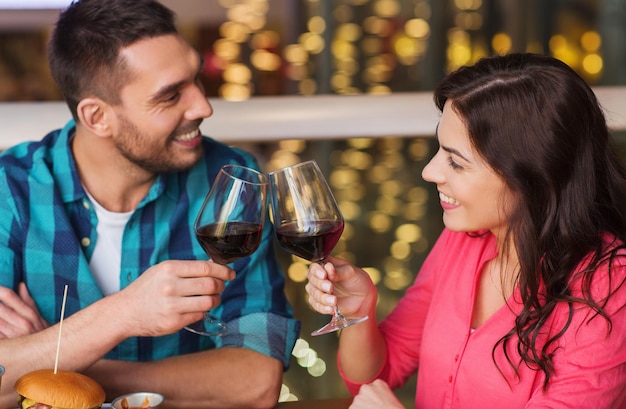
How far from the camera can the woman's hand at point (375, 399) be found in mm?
1521

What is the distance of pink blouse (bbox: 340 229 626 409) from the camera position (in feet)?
4.96

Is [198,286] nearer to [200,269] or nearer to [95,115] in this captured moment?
[200,269]

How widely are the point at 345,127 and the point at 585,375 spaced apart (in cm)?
115

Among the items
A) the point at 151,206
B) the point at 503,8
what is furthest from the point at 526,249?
the point at 503,8


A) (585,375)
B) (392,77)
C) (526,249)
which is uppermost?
(526,249)

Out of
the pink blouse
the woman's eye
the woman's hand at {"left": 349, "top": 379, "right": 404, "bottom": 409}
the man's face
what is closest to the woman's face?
the woman's eye

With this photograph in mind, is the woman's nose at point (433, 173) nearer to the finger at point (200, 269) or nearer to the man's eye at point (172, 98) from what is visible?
the finger at point (200, 269)

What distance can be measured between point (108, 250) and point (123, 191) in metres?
0.14

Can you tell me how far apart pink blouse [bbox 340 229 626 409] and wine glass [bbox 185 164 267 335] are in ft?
1.50

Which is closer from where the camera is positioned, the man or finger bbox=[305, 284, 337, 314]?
finger bbox=[305, 284, 337, 314]

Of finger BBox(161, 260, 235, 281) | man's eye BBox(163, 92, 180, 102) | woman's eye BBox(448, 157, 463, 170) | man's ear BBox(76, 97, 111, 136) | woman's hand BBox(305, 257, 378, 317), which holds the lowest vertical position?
woman's hand BBox(305, 257, 378, 317)

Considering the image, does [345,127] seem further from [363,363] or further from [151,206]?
[363,363]

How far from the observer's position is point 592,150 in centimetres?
159

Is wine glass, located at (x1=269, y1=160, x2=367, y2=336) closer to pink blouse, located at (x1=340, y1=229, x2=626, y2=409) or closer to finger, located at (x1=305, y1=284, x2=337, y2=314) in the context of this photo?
finger, located at (x1=305, y1=284, x2=337, y2=314)
